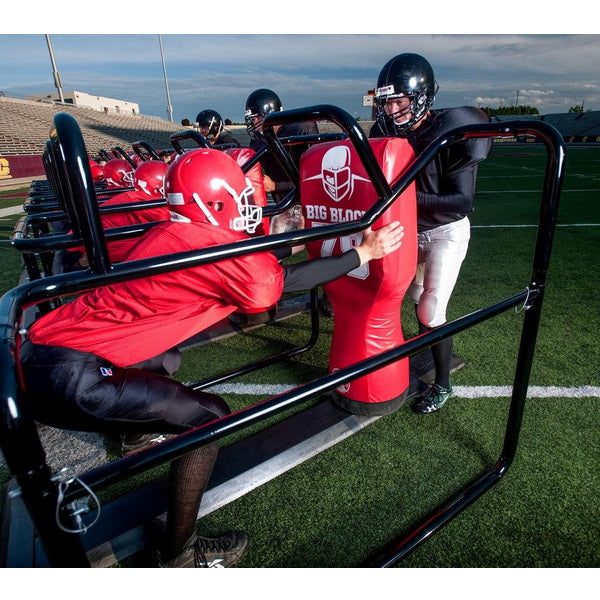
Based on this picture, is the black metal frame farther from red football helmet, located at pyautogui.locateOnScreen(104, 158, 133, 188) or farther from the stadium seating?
the stadium seating

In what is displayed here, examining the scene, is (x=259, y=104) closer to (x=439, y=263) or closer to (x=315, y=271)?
(x=439, y=263)

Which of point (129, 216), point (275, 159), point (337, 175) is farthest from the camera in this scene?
point (275, 159)

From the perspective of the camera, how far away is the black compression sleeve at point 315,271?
4.80ft

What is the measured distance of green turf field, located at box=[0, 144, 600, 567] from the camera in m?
1.62

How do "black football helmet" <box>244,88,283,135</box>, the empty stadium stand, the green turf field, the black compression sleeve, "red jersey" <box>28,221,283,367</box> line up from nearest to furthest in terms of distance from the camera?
"red jersey" <box>28,221,283,367</box>, the black compression sleeve, the green turf field, "black football helmet" <box>244,88,283,135</box>, the empty stadium stand

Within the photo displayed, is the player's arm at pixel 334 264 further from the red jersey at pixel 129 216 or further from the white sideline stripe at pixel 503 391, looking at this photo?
the red jersey at pixel 129 216

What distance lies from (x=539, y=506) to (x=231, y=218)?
1725 millimetres

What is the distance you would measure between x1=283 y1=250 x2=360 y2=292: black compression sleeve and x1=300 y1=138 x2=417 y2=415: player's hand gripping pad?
0.37m

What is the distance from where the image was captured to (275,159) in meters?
4.27

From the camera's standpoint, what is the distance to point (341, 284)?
2.14 metres

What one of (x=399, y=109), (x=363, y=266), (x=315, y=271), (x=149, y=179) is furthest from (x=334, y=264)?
(x=149, y=179)

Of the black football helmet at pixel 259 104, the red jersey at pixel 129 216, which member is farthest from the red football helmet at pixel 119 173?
the red jersey at pixel 129 216

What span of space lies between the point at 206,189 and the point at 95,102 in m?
61.5

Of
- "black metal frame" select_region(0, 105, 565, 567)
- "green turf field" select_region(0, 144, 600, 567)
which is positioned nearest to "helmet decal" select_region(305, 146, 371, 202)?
"black metal frame" select_region(0, 105, 565, 567)
